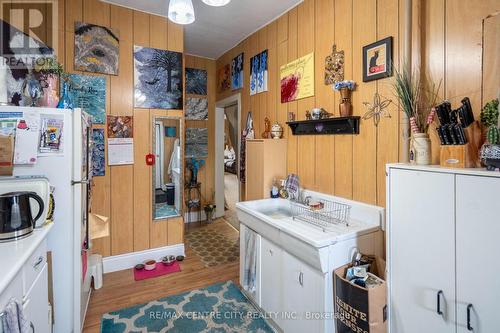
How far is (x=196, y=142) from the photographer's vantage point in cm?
439

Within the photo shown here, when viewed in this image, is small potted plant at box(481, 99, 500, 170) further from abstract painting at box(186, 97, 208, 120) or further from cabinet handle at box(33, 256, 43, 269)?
abstract painting at box(186, 97, 208, 120)

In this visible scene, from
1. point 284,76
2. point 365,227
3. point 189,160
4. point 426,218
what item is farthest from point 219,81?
point 426,218

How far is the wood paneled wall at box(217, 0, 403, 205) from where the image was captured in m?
1.80

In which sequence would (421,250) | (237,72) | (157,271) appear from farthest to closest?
(237,72) < (157,271) < (421,250)

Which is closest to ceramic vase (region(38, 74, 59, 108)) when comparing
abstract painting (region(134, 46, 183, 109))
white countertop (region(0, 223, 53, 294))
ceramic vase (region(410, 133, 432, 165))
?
white countertop (region(0, 223, 53, 294))

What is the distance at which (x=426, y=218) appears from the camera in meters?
1.24

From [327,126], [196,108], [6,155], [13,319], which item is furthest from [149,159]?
[13,319]

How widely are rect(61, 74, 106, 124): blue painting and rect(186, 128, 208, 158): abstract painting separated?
5.42ft

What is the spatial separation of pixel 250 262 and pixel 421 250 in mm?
1351

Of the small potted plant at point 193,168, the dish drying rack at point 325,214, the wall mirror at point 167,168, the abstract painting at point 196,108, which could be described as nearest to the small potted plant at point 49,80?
the wall mirror at point 167,168

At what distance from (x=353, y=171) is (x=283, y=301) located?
112 centimetres

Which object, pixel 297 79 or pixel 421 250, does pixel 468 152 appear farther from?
pixel 297 79

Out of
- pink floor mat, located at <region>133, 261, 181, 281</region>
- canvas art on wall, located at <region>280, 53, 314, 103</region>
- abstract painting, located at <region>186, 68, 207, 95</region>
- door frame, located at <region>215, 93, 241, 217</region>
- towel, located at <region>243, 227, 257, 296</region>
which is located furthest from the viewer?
door frame, located at <region>215, 93, 241, 217</region>

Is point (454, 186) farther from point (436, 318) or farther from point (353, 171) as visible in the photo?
point (353, 171)
